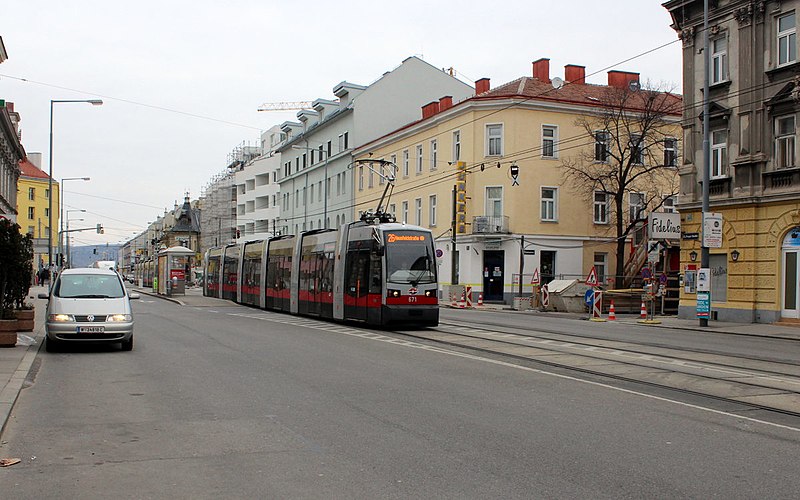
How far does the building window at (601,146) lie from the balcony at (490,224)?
7.09 meters

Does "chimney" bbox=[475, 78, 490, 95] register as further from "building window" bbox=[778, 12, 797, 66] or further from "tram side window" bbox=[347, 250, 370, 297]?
"tram side window" bbox=[347, 250, 370, 297]

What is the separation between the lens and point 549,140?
48375mm

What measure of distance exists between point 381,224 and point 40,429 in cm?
1542

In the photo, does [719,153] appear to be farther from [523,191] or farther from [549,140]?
[549,140]

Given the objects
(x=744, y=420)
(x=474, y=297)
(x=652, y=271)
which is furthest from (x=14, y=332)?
(x=474, y=297)

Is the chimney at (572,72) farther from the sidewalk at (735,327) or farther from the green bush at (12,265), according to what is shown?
the green bush at (12,265)

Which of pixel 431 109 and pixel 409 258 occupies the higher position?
pixel 431 109

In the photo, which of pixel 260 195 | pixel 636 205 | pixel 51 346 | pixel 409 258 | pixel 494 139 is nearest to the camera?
pixel 51 346

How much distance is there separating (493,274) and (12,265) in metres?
33.5

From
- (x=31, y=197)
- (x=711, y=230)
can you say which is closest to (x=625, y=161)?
(x=711, y=230)

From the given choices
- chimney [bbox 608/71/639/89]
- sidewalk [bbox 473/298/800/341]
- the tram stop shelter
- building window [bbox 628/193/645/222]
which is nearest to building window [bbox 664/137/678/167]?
building window [bbox 628/193/645/222]

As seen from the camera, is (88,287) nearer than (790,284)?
Yes

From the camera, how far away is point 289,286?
30719 mm

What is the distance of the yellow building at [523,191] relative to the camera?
46.7 metres
